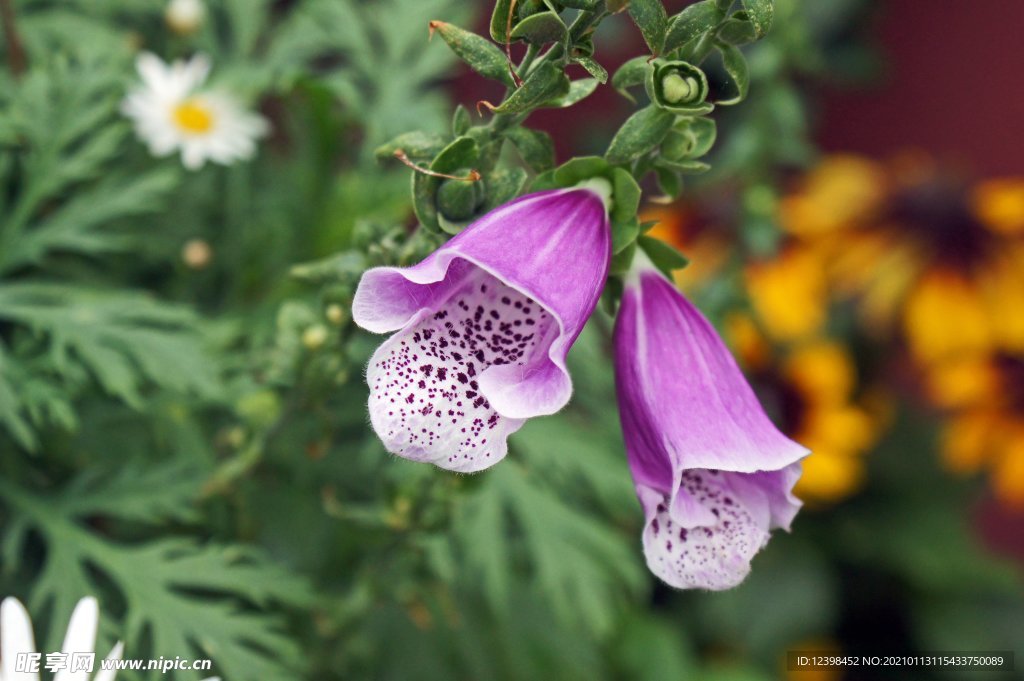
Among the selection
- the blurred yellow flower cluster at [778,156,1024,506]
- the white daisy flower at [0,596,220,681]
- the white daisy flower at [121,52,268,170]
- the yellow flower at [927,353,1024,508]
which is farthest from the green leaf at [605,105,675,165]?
the yellow flower at [927,353,1024,508]

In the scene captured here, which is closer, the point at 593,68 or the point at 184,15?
the point at 593,68

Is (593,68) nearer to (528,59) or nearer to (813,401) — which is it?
(528,59)

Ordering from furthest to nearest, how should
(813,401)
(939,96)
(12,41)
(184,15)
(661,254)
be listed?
1. (939,96)
2. (813,401)
3. (184,15)
4. (12,41)
5. (661,254)

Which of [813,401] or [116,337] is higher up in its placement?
[813,401]

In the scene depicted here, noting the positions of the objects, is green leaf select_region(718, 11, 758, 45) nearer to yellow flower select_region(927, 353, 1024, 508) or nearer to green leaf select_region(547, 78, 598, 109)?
green leaf select_region(547, 78, 598, 109)

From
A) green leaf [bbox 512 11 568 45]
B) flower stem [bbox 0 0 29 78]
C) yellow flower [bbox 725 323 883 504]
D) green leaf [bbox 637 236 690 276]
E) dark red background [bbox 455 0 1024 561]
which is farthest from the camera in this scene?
dark red background [bbox 455 0 1024 561]

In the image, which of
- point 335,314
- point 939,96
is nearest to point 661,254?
point 335,314

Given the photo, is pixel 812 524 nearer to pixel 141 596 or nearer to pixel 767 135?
pixel 767 135
